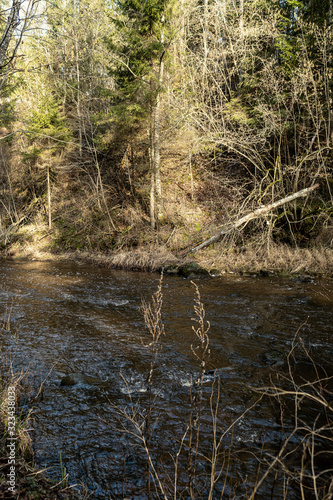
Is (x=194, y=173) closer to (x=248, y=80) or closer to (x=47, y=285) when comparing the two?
(x=248, y=80)

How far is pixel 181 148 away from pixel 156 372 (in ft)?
49.8

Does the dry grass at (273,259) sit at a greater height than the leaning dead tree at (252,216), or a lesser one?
lesser

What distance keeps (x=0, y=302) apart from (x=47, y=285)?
2186mm

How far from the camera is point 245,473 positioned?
118 inches

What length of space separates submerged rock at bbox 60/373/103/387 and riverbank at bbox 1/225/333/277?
833 centimetres

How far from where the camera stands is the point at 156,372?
4.89 metres

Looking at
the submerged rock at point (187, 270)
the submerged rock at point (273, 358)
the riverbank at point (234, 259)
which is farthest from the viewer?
the submerged rock at point (187, 270)

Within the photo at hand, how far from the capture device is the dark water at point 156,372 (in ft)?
9.97

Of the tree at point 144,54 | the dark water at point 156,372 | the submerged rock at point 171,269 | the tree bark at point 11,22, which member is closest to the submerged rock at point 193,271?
the submerged rock at point 171,269

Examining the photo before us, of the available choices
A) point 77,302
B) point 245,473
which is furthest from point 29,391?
point 77,302

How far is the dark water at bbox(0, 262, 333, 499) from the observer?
3.04 metres

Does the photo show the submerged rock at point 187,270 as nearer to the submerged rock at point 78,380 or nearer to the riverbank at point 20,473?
the submerged rock at point 78,380

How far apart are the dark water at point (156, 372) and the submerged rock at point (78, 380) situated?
29mm

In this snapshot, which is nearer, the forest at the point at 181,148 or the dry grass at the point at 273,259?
the dry grass at the point at 273,259
